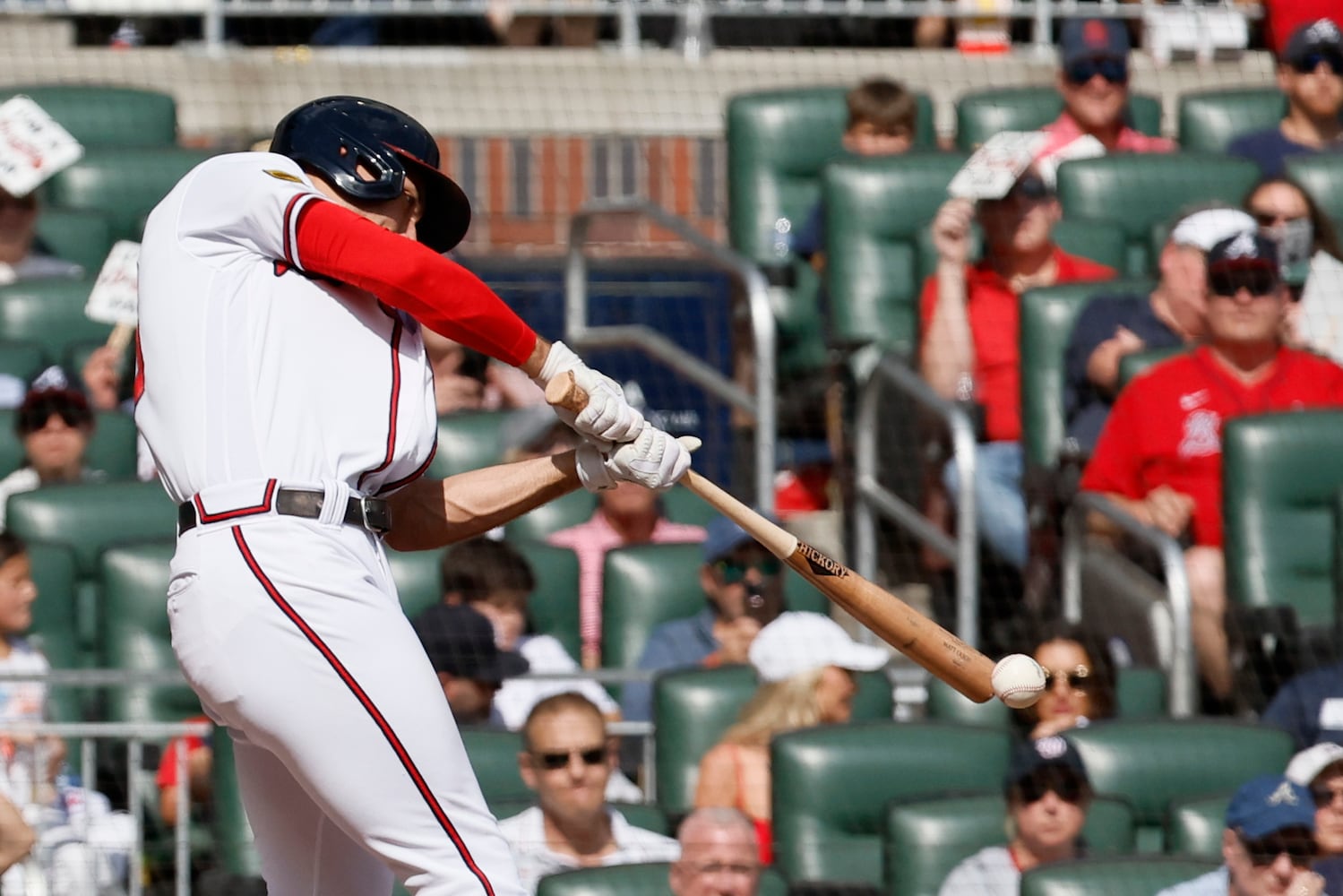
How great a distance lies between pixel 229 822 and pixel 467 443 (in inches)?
47.1

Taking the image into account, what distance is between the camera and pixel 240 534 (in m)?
2.22

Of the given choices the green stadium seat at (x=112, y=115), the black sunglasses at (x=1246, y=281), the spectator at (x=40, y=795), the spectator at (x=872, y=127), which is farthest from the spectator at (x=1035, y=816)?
the green stadium seat at (x=112, y=115)

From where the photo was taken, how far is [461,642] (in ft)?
13.5

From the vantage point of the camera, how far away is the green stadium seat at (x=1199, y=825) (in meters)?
3.82

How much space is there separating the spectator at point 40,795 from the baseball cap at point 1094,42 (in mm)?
3092

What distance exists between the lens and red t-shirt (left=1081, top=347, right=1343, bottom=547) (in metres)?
4.68

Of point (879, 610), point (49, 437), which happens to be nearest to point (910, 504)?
point (49, 437)

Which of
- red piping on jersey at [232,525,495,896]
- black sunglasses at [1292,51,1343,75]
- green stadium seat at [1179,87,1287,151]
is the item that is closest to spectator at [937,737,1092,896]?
red piping on jersey at [232,525,495,896]

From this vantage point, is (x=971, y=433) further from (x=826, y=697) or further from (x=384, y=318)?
(x=384, y=318)

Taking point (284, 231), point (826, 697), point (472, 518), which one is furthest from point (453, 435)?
point (284, 231)

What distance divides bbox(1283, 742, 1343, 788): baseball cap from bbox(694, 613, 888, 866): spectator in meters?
0.87

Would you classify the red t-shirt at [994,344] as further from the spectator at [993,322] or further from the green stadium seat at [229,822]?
the green stadium seat at [229,822]

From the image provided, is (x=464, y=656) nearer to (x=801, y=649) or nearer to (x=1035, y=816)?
(x=801, y=649)

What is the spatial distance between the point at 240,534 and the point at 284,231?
12.9 inches
